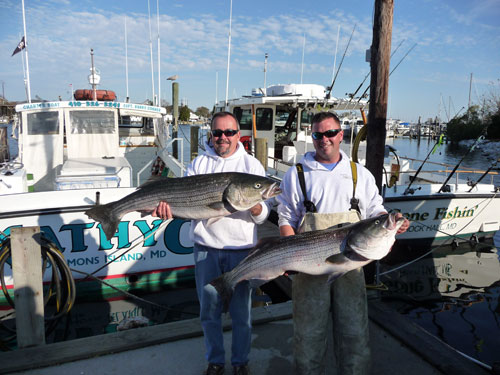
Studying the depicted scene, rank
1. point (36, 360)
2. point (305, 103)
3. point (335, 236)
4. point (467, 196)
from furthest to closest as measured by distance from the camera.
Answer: point (305, 103), point (467, 196), point (36, 360), point (335, 236)

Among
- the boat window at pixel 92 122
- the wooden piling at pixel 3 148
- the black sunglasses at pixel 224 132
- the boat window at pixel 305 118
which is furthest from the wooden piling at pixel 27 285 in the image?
the wooden piling at pixel 3 148

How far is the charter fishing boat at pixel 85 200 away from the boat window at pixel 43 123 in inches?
0.8

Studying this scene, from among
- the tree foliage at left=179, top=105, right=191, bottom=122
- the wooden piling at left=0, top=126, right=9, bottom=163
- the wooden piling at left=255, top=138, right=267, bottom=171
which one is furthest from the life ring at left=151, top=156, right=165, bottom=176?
the tree foliage at left=179, top=105, right=191, bottom=122

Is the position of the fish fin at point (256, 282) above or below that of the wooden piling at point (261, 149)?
below

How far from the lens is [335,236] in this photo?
8.32 feet

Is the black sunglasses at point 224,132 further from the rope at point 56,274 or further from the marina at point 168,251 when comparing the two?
the rope at point 56,274

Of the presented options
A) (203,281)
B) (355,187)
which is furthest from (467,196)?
(203,281)

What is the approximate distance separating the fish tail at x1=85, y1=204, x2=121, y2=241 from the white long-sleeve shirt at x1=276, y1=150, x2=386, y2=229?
59.1 inches

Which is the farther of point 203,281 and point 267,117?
point 267,117

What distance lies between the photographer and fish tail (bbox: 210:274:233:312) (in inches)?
112

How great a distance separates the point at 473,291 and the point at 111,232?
26.7 ft

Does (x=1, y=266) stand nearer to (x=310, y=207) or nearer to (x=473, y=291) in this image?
(x=310, y=207)

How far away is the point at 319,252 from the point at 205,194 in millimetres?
1006

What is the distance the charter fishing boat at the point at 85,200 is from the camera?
18.6 feet
